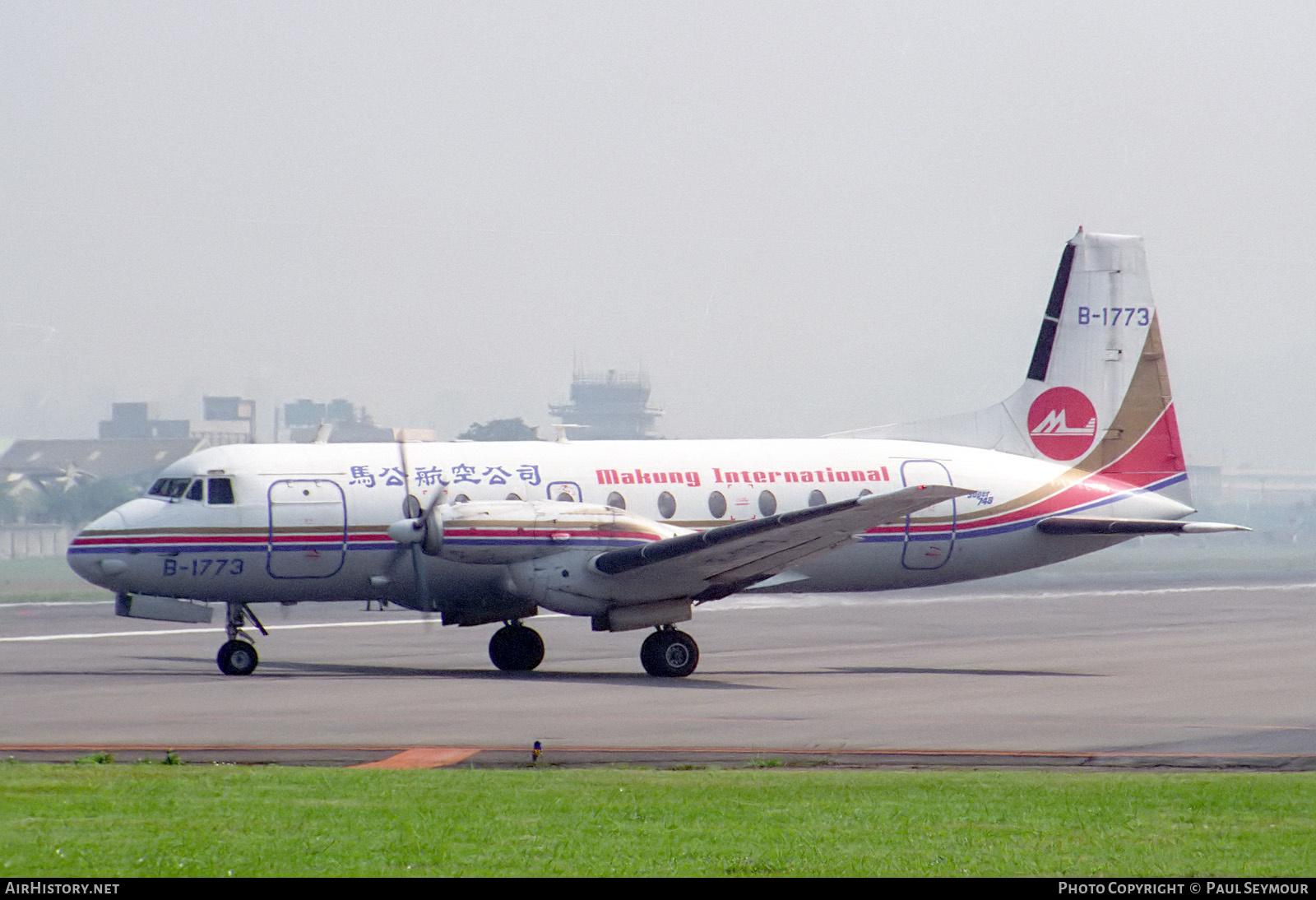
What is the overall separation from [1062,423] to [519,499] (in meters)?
11.4

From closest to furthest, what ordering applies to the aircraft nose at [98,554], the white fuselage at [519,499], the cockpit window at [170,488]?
the aircraft nose at [98,554], the white fuselage at [519,499], the cockpit window at [170,488]

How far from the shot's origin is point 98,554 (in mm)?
24859

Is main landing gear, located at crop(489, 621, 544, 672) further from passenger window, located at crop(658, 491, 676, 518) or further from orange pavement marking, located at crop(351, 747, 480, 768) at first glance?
orange pavement marking, located at crop(351, 747, 480, 768)

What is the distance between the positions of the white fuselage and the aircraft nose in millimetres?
25

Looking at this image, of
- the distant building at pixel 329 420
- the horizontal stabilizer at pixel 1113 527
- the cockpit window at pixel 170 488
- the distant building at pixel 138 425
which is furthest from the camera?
the distant building at pixel 138 425

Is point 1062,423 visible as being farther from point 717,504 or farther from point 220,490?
point 220,490

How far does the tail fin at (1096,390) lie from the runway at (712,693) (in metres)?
3.91

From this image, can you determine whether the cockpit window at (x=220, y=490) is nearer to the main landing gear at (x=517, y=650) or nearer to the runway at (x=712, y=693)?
the runway at (x=712, y=693)

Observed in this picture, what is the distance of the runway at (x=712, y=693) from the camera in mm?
17016

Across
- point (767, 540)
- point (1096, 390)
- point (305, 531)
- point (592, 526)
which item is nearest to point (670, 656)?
point (592, 526)

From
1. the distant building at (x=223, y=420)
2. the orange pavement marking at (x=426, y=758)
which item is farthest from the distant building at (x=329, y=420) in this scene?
the orange pavement marking at (x=426, y=758)

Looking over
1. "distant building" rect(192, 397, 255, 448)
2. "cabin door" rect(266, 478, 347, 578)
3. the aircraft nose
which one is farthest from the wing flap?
"distant building" rect(192, 397, 255, 448)

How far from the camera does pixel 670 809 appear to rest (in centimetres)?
1216
